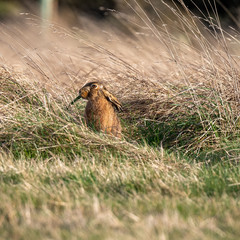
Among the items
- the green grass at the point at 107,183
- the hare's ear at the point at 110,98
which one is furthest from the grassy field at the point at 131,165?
the hare's ear at the point at 110,98

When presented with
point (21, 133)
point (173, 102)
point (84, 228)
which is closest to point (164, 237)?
point (84, 228)

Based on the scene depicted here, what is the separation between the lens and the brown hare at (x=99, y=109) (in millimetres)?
3430

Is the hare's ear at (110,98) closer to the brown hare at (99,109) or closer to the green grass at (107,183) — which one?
the brown hare at (99,109)

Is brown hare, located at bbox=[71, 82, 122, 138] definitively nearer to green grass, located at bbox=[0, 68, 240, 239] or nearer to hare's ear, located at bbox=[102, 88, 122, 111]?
Answer: hare's ear, located at bbox=[102, 88, 122, 111]

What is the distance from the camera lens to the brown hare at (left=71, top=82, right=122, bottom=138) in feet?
11.3

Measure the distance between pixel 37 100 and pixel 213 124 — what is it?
1.51 metres

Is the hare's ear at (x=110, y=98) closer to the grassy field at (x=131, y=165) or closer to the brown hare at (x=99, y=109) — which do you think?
the brown hare at (x=99, y=109)

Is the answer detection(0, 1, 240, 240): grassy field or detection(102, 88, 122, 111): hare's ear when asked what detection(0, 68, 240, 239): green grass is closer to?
detection(0, 1, 240, 240): grassy field

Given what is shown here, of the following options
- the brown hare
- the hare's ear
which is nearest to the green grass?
the brown hare

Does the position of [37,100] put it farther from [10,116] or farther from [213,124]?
[213,124]

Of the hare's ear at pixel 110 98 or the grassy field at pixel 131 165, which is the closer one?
the grassy field at pixel 131 165

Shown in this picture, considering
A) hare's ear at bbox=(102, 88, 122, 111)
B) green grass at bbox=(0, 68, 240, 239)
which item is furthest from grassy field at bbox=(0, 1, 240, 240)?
hare's ear at bbox=(102, 88, 122, 111)

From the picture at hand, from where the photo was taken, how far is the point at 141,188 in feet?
8.22

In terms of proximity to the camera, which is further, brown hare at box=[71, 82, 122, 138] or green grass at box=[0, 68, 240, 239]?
brown hare at box=[71, 82, 122, 138]
